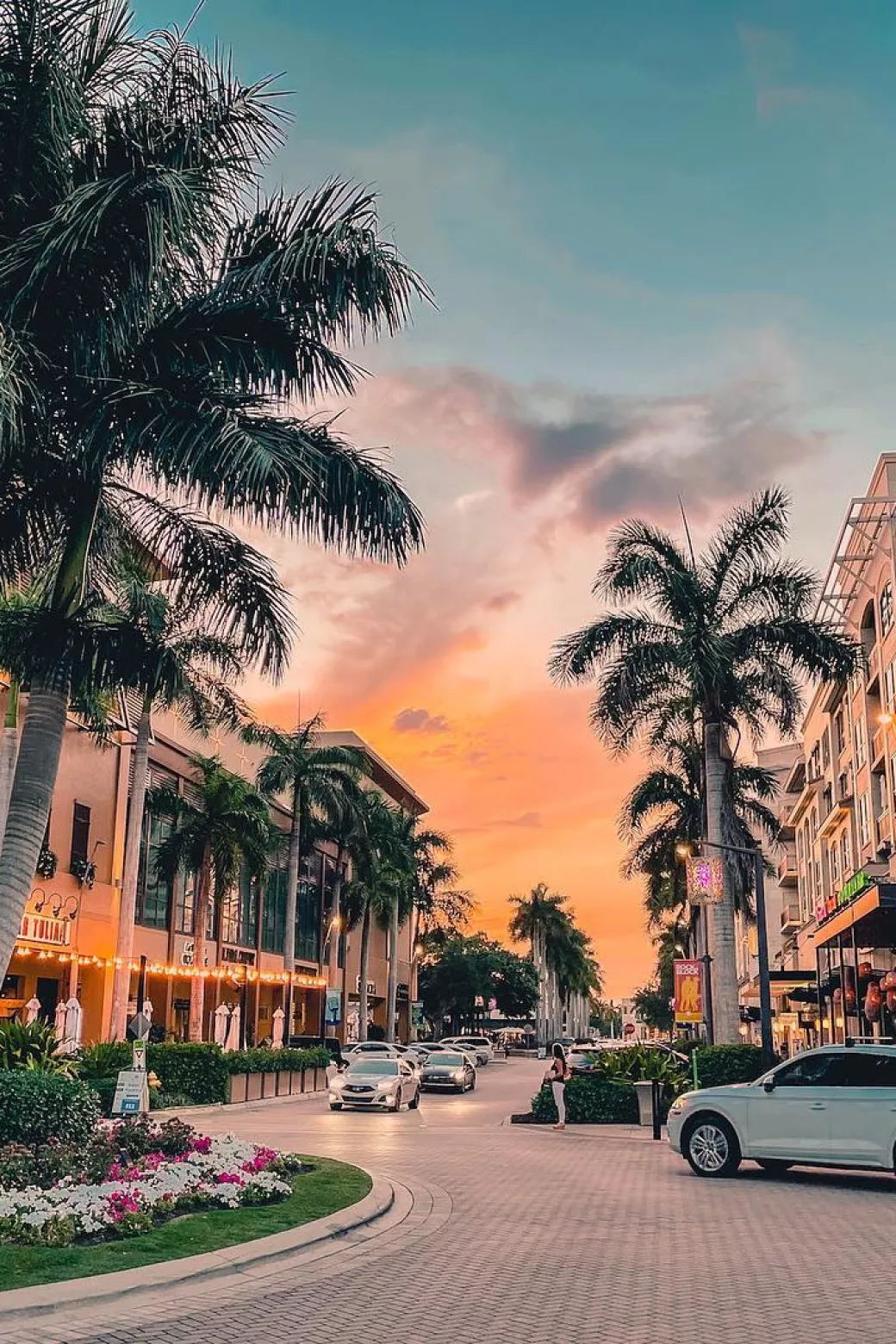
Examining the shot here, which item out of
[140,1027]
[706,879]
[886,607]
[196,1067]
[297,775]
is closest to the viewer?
[706,879]

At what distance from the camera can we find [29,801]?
13555mm

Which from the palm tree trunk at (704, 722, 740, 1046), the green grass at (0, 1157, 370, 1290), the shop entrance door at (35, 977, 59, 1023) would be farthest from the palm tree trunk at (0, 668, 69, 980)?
the shop entrance door at (35, 977, 59, 1023)

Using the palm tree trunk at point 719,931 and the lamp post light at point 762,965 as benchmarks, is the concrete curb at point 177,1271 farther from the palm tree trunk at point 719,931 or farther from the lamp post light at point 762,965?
the palm tree trunk at point 719,931

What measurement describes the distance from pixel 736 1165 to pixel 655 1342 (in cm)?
938

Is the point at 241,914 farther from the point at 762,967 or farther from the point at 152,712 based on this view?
the point at 762,967

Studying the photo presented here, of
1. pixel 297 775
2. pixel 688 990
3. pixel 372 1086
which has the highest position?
pixel 297 775

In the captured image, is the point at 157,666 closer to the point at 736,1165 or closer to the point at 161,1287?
the point at 161,1287

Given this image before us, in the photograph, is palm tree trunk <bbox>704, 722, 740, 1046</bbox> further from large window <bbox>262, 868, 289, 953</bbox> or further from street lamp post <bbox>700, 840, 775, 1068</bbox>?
large window <bbox>262, 868, 289, 953</bbox>

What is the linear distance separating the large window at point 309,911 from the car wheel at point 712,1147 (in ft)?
187

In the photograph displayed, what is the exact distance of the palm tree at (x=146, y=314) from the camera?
1316cm

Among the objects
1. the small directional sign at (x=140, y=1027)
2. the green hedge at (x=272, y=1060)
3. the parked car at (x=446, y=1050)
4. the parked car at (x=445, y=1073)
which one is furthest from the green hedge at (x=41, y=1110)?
the parked car at (x=446, y=1050)

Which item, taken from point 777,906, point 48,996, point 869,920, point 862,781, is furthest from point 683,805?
point 777,906

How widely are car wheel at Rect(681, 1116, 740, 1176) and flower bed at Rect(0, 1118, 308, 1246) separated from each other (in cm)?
502

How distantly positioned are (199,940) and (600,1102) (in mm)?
29453
